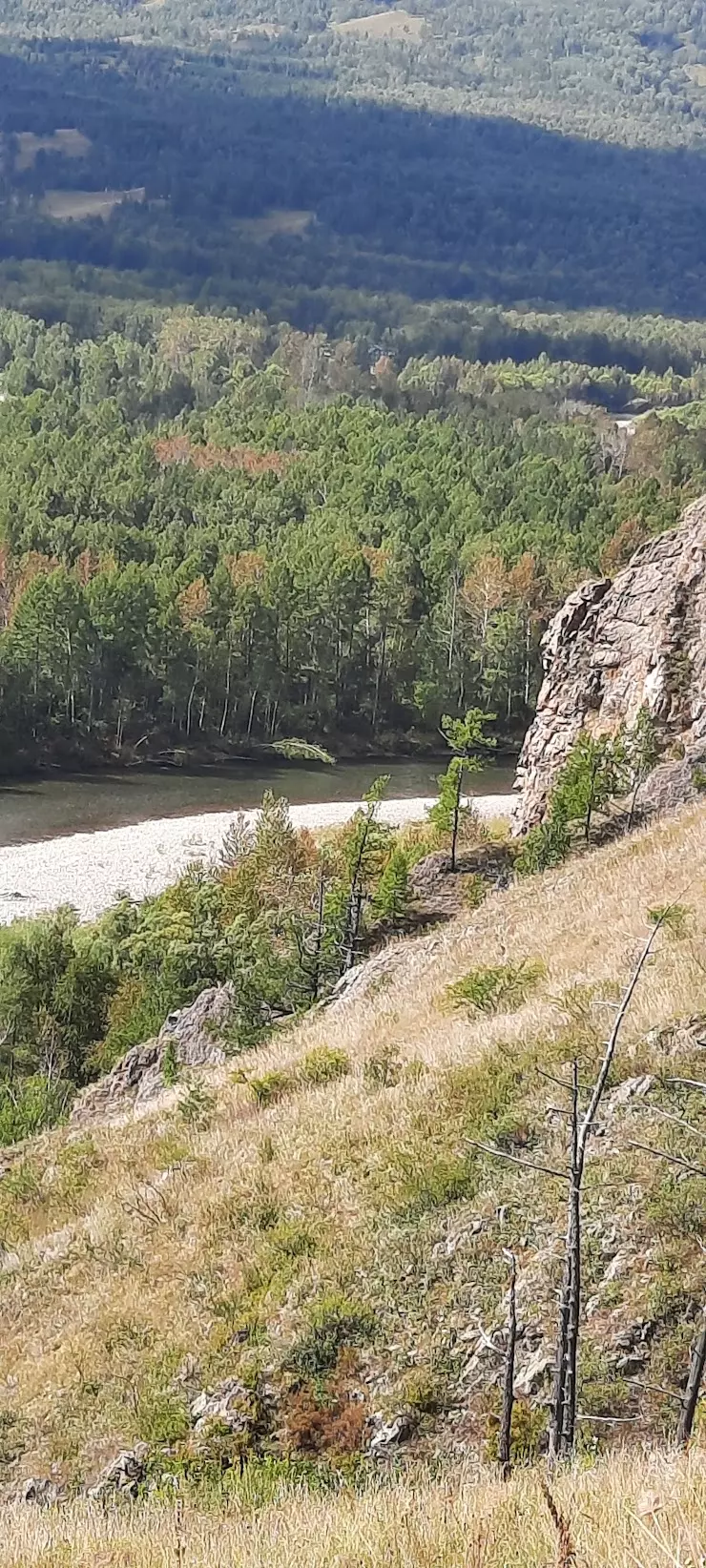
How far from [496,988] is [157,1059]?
34.7ft

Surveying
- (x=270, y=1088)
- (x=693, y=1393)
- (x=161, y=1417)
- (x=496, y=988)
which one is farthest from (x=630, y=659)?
(x=693, y=1393)

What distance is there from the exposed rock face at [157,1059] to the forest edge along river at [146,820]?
2797cm

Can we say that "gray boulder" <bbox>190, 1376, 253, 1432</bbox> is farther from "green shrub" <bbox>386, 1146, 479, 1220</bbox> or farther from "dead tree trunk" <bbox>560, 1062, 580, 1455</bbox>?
"dead tree trunk" <bbox>560, 1062, 580, 1455</bbox>

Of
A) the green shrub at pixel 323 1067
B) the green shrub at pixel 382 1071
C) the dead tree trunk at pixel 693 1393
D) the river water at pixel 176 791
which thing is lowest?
the river water at pixel 176 791

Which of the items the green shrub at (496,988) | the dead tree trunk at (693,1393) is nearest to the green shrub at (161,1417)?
the dead tree trunk at (693,1393)

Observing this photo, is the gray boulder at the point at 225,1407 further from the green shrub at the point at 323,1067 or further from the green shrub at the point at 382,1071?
the green shrub at the point at 323,1067

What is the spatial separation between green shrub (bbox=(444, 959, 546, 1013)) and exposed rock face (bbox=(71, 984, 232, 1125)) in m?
6.30

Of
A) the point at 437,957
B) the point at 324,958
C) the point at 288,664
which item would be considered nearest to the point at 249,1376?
the point at 437,957

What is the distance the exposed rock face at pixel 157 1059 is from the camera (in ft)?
83.9

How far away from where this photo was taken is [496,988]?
1931 cm

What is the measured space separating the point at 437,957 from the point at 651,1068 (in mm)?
10515

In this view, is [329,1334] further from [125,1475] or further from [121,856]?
[121,856]

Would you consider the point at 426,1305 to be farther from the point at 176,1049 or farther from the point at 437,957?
the point at 176,1049

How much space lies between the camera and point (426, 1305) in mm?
12719
